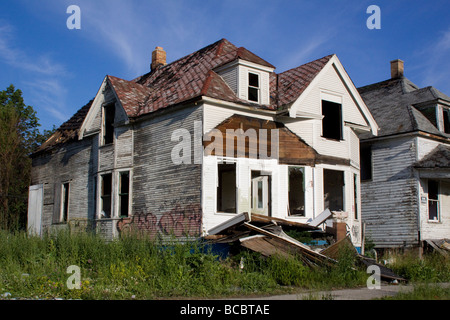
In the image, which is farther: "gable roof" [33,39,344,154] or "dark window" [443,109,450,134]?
"dark window" [443,109,450,134]

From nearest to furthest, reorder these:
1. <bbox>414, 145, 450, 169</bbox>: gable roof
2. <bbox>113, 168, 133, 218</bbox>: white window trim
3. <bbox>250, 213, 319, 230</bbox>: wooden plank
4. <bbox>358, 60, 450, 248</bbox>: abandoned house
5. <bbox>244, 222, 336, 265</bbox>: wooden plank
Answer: <bbox>244, 222, 336, 265</bbox>: wooden plank, <bbox>250, 213, 319, 230</bbox>: wooden plank, <bbox>113, 168, 133, 218</bbox>: white window trim, <bbox>414, 145, 450, 169</bbox>: gable roof, <bbox>358, 60, 450, 248</bbox>: abandoned house

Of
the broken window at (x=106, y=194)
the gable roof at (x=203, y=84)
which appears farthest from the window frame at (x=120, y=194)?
the gable roof at (x=203, y=84)

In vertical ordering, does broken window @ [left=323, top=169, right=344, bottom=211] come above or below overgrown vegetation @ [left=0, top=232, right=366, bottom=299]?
above

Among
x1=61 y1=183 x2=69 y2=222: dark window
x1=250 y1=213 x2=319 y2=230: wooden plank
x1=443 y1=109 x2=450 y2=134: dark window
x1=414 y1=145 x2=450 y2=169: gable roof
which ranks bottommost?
x1=250 y1=213 x2=319 y2=230: wooden plank

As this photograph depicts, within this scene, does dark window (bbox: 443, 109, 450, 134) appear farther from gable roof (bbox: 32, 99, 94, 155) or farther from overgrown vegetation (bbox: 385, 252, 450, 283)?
gable roof (bbox: 32, 99, 94, 155)

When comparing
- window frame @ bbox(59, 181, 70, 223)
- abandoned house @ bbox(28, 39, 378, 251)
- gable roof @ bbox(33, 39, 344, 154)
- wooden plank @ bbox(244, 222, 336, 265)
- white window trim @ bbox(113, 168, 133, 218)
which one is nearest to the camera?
wooden plank @ bbox(244, 222, 336, 265)

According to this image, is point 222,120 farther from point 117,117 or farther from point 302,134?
point 117,117

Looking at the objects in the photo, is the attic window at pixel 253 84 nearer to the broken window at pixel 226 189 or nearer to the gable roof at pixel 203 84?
the gable roof at pixel 203 84

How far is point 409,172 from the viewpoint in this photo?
77.3 ft

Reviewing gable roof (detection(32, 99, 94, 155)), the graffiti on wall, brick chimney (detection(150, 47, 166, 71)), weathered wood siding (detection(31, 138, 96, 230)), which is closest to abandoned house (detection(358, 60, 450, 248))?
brick chimney (detection(150, 47, 166, 71))

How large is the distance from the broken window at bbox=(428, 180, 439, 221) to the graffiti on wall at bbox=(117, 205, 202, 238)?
43.5ft

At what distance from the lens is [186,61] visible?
74.8 ft

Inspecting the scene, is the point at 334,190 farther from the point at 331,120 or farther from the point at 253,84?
the point at 253,84

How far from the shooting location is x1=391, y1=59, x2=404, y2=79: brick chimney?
92.6 ft
